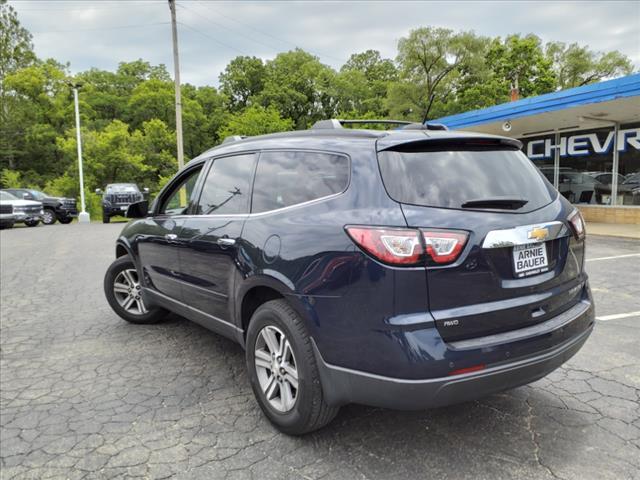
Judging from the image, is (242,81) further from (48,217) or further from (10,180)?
(48,217)

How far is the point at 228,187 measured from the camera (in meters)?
3.53

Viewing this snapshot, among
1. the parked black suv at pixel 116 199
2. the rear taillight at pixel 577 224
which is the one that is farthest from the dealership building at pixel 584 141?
the parked black suv at pixel 116 199

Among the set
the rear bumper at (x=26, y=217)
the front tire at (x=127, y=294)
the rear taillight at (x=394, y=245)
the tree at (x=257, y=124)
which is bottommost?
the front tire at (x=127, y=294)

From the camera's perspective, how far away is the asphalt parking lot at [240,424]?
248 centimetres

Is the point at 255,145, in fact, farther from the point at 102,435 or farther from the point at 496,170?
the point at 102,435

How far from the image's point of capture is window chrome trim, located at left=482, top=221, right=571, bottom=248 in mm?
2320

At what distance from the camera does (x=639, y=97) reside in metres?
10.6

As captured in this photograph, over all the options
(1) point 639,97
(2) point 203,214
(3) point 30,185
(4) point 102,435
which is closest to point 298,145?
(2) point 203,214

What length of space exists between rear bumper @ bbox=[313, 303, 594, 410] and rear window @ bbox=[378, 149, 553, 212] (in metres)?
0.80

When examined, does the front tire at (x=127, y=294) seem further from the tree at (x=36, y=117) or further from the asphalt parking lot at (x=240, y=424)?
the tree at (x=36, y=117)

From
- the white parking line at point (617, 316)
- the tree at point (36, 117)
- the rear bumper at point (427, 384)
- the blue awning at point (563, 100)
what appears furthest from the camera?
the tree at point (36, 117)

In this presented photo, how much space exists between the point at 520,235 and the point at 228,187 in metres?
2.07

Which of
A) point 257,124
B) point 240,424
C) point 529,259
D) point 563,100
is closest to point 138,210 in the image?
point 240,424

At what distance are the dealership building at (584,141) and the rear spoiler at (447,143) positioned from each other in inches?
406
